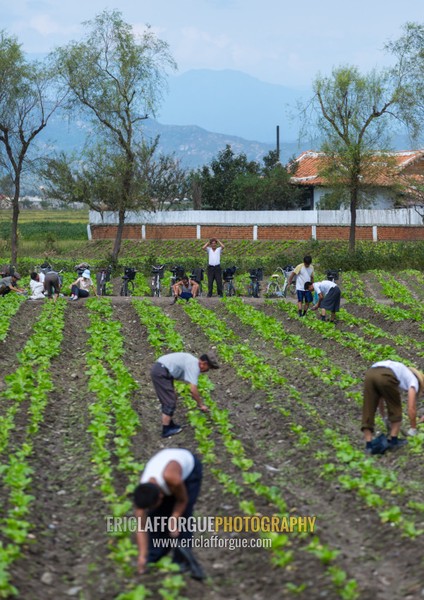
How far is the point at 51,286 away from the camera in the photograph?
26.5 m

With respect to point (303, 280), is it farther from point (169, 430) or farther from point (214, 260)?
point (169, 430)

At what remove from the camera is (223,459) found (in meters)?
11.2

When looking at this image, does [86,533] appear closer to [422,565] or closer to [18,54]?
[422,565]

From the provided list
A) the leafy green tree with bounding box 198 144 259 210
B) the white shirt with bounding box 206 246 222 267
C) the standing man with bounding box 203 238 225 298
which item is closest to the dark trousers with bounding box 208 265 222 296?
the standing man with bounding box 203 238 225 298

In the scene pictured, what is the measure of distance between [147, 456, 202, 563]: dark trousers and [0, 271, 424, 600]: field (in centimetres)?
21

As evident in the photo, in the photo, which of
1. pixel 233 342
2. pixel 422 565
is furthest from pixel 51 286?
pixel 422 565

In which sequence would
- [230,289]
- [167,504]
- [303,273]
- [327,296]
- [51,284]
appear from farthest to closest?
[230,289], [51,284], [303,273], [327,296], [167,504]

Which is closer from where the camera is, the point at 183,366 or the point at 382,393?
the point at 382,393

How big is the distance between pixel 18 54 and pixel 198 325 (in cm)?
2319

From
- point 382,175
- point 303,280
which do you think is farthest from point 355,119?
point 303,280

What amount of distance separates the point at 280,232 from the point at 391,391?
37.3 m

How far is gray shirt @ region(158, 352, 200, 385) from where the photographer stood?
12.0 meters

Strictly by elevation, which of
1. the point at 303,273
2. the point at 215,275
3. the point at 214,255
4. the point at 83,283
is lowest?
the point at 83,283

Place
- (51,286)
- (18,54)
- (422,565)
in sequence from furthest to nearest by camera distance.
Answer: (18,54), (51,286), (422,565)
